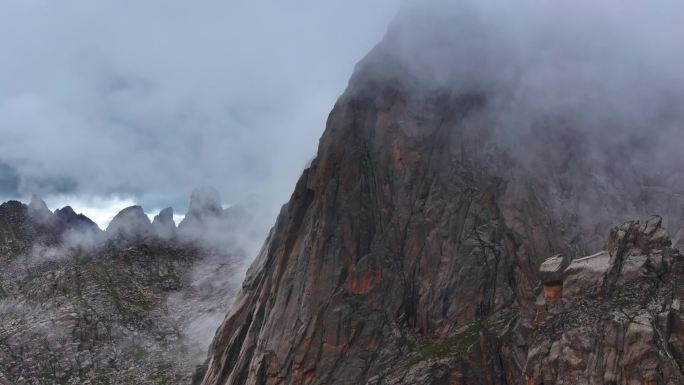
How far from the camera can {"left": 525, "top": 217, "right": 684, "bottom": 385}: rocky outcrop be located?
62219 mm

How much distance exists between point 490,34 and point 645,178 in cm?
4170

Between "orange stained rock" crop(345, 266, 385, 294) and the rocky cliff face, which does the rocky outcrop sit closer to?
the rocky cliff face

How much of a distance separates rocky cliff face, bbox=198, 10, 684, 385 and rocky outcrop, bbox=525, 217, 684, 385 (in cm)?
1021

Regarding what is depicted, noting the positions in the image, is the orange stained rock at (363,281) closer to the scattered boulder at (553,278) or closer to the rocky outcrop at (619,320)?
the scattered boulder at (553,278)

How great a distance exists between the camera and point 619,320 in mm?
65625

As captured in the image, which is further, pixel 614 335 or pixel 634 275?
pixel 634 275

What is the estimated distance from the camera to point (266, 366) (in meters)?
106

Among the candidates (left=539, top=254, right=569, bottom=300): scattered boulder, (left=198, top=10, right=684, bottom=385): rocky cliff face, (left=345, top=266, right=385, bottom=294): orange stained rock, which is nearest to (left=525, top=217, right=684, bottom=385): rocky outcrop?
(left=539, top=254, right=569, bottom=300): scattered boulder

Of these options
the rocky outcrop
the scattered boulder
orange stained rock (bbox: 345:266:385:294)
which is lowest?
the rocky outcrop

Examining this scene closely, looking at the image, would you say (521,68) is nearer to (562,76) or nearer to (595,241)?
(562,76)

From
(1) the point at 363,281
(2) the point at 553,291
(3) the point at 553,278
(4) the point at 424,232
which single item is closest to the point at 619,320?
(2) the point at 553,291

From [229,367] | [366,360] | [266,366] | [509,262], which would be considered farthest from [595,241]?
[229,367]

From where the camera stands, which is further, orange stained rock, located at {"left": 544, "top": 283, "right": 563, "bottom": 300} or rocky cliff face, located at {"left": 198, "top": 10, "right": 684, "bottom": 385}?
rocky cliff face, located at {"left": 198, "top": 10, "right": 684, "bottom": 385}

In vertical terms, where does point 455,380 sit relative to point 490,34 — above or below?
below
